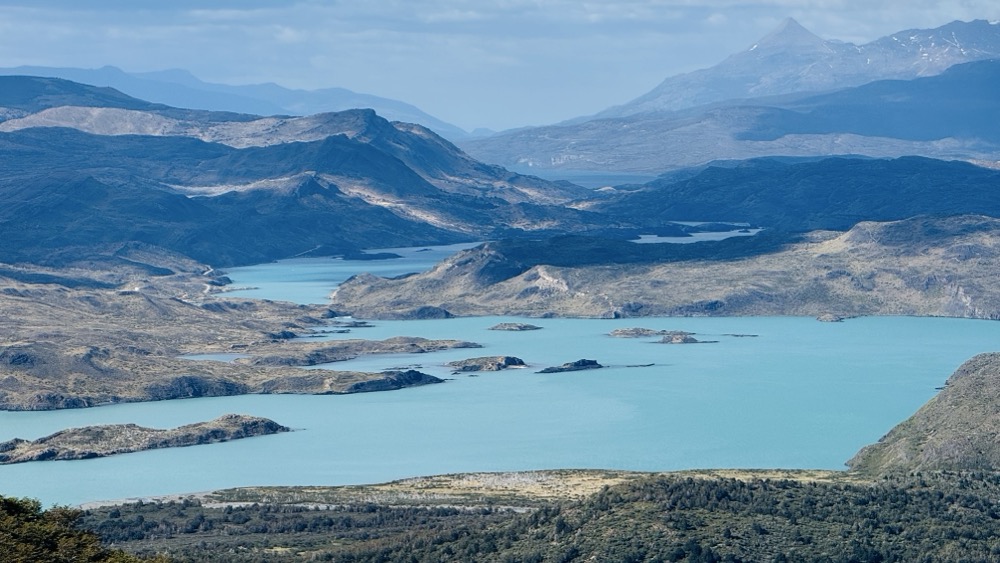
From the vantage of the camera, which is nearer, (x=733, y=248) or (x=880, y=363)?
(x=880, y=363)

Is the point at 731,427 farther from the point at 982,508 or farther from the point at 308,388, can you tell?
the point at 982,508

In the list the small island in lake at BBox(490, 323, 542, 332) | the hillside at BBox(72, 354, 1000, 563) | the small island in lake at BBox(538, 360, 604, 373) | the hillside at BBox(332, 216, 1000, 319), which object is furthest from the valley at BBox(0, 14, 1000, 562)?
the small island in lake at BBox(538, 360, 604, 373)

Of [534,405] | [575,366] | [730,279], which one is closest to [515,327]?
[730,279]

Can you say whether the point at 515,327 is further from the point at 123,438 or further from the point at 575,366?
the point at 123,438

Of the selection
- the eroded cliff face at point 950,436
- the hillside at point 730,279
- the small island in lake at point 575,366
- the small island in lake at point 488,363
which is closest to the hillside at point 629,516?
the eroded cliff face at point 950,436

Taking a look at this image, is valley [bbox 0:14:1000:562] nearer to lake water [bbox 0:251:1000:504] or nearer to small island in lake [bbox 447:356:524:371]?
small island in lake [bbox 447:356:524:371]

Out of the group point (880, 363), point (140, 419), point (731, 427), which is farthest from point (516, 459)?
point (880, 363)

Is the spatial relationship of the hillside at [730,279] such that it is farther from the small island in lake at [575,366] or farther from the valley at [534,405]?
the small island in lake at [575,366]
